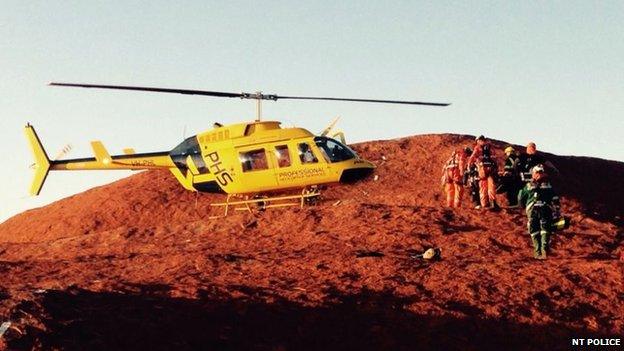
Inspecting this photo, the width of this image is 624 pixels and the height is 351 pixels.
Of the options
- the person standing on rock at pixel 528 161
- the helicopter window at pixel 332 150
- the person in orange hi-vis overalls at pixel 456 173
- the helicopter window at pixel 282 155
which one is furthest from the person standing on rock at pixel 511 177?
the helicopter window at pixel 282 155

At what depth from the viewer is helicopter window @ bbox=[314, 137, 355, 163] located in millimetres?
17125

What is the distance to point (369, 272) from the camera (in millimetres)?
10742

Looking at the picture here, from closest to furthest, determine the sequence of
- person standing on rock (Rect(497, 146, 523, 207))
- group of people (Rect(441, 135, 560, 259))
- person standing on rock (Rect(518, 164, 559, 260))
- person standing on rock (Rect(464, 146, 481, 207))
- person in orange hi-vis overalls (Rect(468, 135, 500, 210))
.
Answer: person standing on rock (Rect(518, 164, 559, 260)) → group of people (Rect(441, 135, 560, 259)) → person standing on rock (Rect(497, 146, 523, 207)) → person in orange hi-vis overalls (Rect(468, 135, 500, 210)) → person standing on rock (Rect(464, 146, 481, 207))

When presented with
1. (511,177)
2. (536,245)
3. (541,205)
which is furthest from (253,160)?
(541,205)

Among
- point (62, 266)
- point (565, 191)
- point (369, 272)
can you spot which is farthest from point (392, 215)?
point (565, 191)

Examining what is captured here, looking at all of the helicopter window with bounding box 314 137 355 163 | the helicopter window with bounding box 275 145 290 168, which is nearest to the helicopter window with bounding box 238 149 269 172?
the helicopter window with bounding box 275 145 290 168

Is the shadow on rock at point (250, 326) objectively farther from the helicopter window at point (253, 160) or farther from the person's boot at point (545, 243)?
the helicopter window at point (253, 160)

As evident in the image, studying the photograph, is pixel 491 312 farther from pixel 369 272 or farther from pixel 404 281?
pixel 369 272

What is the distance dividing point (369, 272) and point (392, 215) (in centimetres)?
540

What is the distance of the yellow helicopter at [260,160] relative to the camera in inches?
675

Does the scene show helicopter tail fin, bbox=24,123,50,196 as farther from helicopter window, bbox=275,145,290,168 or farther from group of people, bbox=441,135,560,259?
group of people, bbox=441,135,560,259

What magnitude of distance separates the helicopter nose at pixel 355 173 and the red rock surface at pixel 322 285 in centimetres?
84

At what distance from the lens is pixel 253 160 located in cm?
1756

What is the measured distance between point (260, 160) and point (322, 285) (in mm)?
8084
